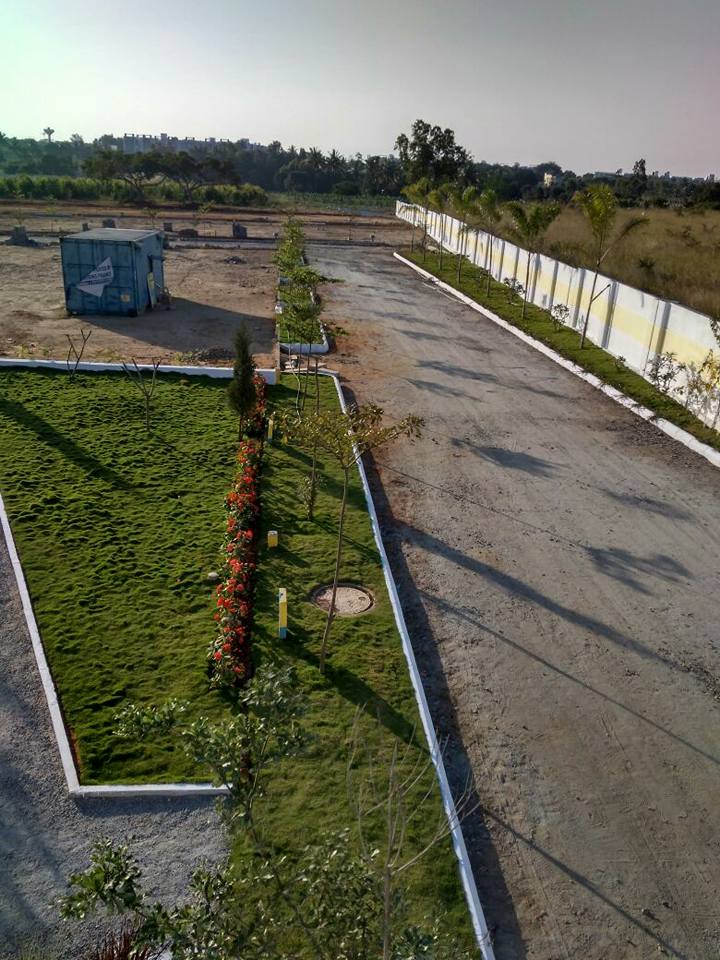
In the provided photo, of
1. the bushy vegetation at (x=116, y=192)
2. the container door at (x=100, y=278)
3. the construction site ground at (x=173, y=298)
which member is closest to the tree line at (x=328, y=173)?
the bushy vegetation at (x=116, y=192)

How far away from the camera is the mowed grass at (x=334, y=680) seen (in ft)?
21.7

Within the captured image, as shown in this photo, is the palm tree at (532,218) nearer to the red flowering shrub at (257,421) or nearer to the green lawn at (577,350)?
the green lawn at (577,350)

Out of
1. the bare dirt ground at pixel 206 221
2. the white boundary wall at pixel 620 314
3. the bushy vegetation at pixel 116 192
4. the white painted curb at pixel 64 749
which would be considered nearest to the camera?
the white painted curb at pixel 64 749

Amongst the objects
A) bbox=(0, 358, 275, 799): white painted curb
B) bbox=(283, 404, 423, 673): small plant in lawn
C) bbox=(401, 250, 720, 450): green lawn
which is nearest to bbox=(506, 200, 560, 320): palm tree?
bbox=(401, 250, 720, 450): green lawn

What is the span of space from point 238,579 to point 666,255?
29.4 metres

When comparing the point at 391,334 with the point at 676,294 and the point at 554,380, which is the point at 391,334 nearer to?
the point at 554,380

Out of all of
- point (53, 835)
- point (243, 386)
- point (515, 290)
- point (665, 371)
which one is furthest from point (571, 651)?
point (515, 290)

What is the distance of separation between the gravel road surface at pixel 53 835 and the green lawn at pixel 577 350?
14174mm

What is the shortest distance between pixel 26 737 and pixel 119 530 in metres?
4.42

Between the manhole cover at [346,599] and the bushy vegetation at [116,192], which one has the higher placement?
the bushy vegetation at [116,192]

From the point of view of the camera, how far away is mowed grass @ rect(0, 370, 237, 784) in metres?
8.29

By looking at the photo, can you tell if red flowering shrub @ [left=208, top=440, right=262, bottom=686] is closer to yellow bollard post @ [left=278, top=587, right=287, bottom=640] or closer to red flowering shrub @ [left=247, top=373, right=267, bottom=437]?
yellow bollard post @ [left=278, top=587, right=287, bottom=640]

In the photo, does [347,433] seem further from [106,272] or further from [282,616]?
[106,272]

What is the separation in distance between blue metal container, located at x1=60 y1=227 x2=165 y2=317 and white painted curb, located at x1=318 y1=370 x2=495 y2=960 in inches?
697
